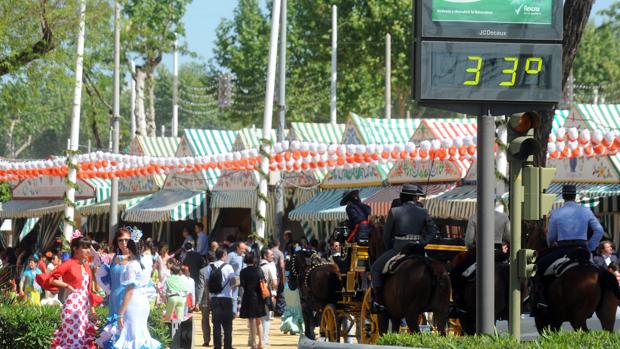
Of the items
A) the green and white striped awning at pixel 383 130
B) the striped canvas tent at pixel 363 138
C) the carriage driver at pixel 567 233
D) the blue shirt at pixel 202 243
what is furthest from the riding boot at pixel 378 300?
the blue shirt at pixel 202 243

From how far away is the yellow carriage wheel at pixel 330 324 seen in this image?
774 inches

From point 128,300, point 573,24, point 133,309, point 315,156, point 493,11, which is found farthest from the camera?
point 315,156

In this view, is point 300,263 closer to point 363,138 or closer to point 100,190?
point 363,138

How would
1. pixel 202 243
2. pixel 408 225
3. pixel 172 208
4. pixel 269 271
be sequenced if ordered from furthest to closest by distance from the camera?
pixel 172 208
pixel 202 243
pixel 269 271
pixel 408 225

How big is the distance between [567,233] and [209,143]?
30.0 metres

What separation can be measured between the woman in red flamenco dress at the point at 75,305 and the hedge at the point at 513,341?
5613 mm

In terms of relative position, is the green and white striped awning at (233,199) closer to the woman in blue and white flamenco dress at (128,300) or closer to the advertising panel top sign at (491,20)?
the woman in blue and white flamenco dress at (128,300)

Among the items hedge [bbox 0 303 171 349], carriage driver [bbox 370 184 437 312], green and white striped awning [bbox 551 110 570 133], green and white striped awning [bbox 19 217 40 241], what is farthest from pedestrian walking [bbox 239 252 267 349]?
green and white striped awning [bbox 19 217 40 241]

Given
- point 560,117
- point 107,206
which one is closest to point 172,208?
point 107,206

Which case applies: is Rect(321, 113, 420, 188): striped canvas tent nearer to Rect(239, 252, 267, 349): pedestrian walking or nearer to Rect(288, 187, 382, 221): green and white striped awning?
Rect(288, 187, 382, 221): green and white striped awning

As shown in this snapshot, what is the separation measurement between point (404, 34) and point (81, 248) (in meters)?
57.0

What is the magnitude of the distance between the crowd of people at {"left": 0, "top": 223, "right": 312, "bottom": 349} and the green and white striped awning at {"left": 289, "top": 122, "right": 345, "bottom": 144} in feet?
32.8

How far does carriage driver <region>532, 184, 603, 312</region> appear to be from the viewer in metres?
15.8

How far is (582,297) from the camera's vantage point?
51.0 feet
